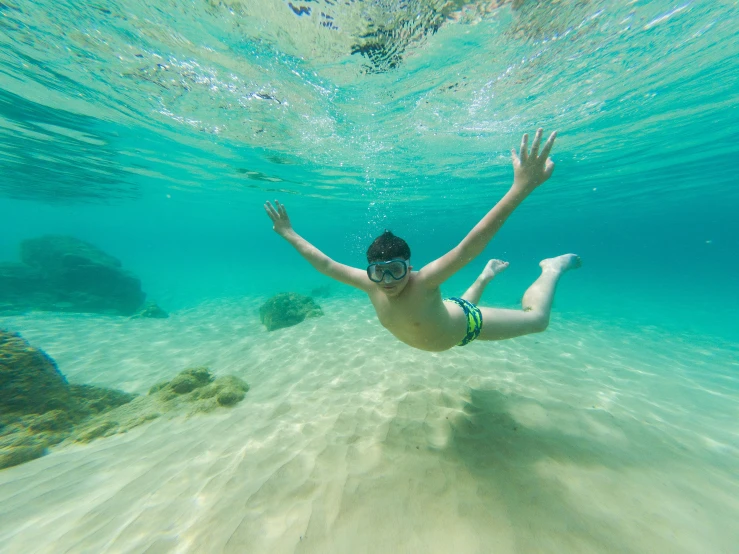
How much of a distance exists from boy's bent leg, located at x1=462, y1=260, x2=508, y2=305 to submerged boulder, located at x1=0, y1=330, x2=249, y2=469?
5234mm

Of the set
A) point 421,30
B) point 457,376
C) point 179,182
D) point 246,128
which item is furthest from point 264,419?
point 179,182

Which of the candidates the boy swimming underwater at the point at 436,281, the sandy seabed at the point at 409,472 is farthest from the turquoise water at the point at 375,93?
the boy swimming underwater at the point at 436,281

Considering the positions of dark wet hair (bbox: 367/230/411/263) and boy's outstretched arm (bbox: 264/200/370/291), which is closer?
dark wet hair (bbox: 367/230/411/263)

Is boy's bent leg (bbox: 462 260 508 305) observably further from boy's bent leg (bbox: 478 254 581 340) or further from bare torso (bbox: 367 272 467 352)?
bare torso (bbox: 367 272 467 352)

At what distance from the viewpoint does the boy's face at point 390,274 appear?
3.34 metres

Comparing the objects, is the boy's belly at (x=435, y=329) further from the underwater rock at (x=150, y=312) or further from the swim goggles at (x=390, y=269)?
the underwater rock at (x=150, y=312)

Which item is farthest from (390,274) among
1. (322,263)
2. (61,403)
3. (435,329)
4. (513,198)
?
(61,403)

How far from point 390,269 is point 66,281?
23749 millimetres

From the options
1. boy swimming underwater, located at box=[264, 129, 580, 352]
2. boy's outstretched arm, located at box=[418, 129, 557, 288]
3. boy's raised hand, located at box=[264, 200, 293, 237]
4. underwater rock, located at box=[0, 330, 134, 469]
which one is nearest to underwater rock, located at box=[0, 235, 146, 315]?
underwater rock, located at box=[0, 330, 134, 469]

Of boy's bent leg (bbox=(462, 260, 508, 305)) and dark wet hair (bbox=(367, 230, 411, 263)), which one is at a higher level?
dark wet hair (bbox=(367, 230, 411, 263))

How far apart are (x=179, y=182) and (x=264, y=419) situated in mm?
26162

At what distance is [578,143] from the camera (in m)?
15.5

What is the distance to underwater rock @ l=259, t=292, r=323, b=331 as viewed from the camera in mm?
12820

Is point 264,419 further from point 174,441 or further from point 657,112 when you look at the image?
point 657,112
